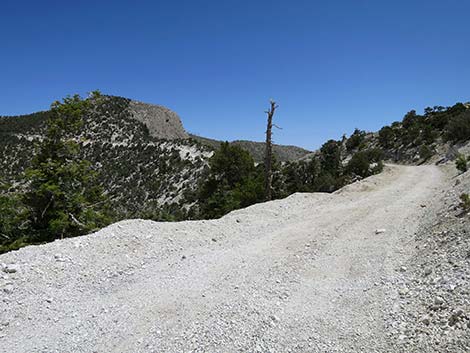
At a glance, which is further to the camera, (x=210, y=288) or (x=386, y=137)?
(x=386, y=137)

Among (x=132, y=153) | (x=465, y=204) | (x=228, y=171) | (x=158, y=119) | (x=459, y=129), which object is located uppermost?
(x=158, y=119)

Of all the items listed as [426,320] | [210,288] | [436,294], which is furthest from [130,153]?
[426,320]

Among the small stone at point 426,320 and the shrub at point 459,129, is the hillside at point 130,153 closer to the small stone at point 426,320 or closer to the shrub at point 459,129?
the small stone at point 426,320

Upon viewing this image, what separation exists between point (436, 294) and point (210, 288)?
3725mm

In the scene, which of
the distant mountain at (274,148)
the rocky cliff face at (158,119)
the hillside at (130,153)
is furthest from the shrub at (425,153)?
the distant mountain at (274,148)

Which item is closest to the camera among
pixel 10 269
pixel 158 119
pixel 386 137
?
pixel 10 269

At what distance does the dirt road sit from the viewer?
457 cm

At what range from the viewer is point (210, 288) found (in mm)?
6039

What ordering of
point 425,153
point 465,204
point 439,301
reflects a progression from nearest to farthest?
point 439,301 → point 465,204 → point 425,153

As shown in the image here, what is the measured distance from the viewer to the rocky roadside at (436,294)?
404 cm

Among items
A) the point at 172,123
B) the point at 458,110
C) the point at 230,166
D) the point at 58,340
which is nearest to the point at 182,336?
the point at 58,340

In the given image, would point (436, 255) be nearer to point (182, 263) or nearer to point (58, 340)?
point (182, 263)

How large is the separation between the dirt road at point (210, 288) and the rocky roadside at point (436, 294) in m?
0.23

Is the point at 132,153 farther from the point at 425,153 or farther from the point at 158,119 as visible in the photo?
the point at 425,153
